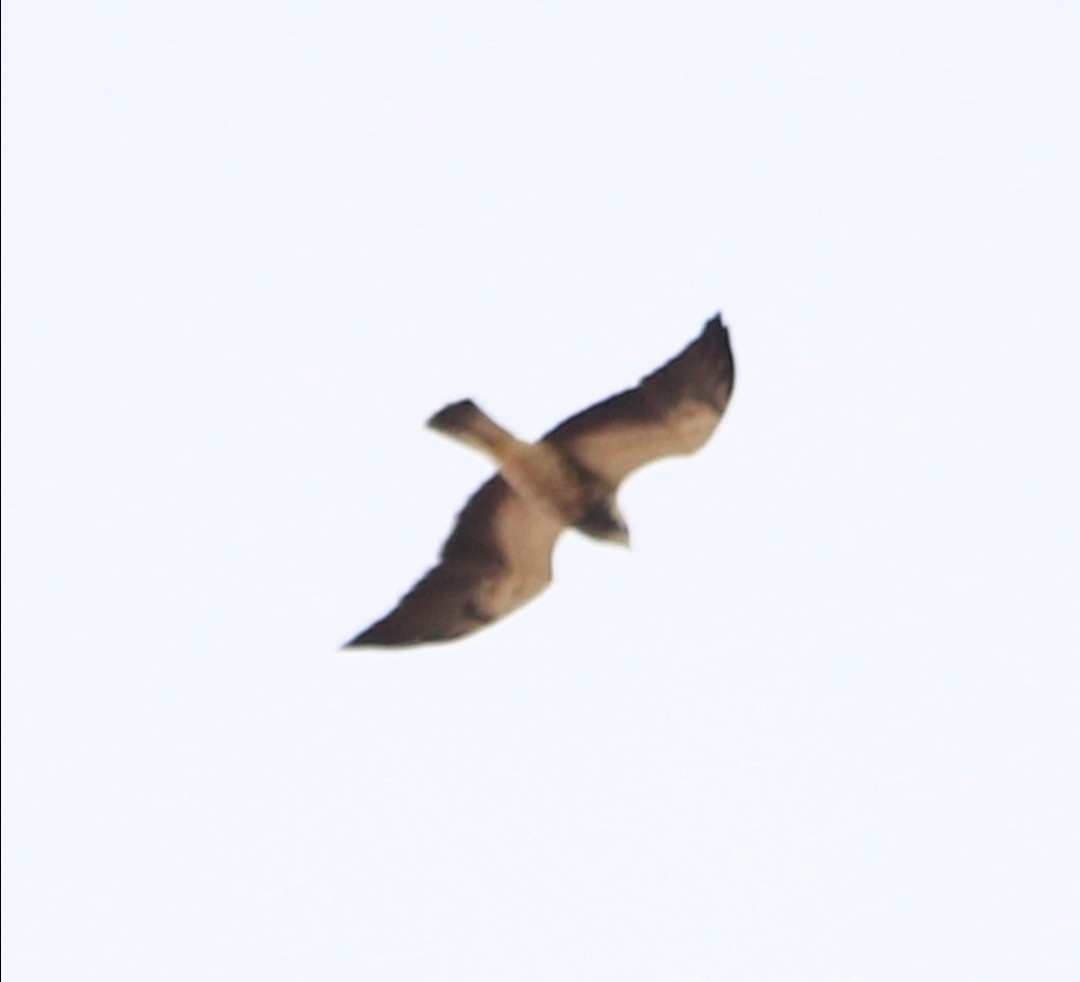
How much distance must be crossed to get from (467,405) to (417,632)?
85.3 inches

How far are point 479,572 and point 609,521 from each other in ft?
3.91

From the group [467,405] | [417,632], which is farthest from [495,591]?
[467,405]

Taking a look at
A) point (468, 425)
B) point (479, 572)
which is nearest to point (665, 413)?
point (468, 425)

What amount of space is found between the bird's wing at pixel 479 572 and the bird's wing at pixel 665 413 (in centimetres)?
81

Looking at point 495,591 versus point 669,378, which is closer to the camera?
point 669,378

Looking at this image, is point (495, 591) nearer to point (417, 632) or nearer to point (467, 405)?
point (417, 632)

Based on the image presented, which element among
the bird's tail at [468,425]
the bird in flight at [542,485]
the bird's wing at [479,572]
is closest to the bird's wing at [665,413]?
the bird in flight at [542,485]

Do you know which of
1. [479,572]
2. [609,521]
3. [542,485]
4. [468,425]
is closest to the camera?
[468,425]

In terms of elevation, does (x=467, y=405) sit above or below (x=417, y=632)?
above

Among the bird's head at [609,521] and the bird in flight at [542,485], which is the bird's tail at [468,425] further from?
the bird's head at [609,521]

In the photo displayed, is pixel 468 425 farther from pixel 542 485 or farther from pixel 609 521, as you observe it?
pixel 609 521

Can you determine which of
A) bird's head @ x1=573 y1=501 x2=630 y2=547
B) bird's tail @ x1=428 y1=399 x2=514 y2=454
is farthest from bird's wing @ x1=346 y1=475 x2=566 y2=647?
bird's tail @ x1=428 y1=399 x2=514 y2=454

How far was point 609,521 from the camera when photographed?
58.5ft

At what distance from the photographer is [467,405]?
55.3 feet
